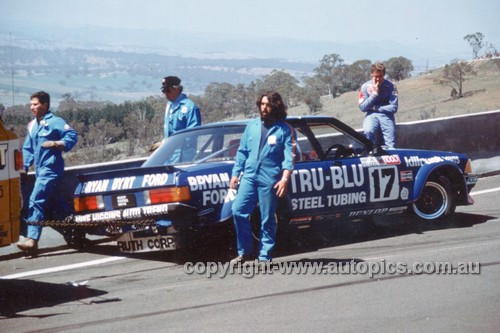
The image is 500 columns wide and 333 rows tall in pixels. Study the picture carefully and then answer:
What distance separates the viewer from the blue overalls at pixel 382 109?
12969 millimetres

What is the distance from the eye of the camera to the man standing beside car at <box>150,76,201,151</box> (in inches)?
433

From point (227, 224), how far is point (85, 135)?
14.0 meters

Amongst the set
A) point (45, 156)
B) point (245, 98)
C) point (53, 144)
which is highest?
point (245, 98)

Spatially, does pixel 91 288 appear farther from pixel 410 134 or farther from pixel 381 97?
pixel 410 134

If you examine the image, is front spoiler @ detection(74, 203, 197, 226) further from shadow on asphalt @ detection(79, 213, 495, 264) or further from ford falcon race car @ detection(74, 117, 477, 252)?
shadow on asphalt @ detection(79, 213, 495, 264)

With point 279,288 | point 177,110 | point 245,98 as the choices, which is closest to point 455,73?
point 245,98

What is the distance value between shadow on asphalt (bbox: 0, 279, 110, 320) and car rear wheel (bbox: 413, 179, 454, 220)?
443cm

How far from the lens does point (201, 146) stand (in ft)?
29.8

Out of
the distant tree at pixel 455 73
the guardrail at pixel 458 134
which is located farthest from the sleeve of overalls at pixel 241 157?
the distant tree at pixel 455 73

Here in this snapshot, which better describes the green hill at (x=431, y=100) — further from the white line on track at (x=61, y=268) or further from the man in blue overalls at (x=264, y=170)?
the man in blue overalls at (x=264, y=170)

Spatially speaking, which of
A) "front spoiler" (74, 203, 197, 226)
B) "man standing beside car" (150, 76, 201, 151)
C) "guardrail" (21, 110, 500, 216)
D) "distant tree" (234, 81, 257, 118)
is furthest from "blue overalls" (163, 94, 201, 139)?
"distant tree" (234, 81, 257, 118)

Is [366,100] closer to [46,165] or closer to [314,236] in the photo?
[314,236]

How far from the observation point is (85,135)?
2164 cm

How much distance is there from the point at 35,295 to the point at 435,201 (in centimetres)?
509
